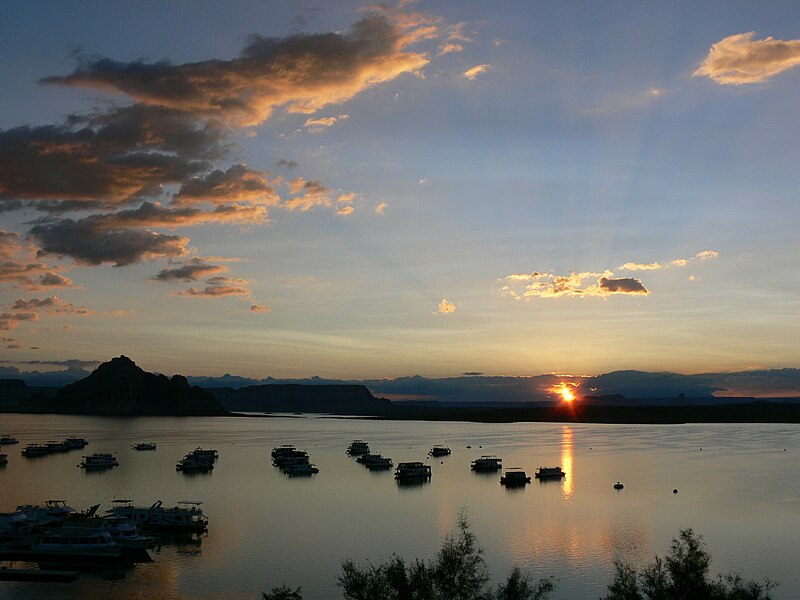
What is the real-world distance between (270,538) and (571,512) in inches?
1870

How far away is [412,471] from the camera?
152 metres

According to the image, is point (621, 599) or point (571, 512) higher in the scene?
point (621, 599)

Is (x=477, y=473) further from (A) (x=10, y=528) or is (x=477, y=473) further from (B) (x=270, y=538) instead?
(A) (x=10, y=528)

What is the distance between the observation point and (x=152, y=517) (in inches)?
3775

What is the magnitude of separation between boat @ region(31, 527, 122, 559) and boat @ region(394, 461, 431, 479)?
7690 centimetres

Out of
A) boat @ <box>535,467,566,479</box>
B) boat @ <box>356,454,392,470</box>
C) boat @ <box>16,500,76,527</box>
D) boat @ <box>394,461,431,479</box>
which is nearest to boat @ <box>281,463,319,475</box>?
boat @ <box>356,454,392,470</box>

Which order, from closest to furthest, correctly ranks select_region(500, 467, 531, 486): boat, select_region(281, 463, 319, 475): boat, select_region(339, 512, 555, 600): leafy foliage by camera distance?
select_region(339, 512, 555, 600): leafy foliage, select_region(500, 467, 531, 486): boat, select_region(281, 463, 319, 475): boat

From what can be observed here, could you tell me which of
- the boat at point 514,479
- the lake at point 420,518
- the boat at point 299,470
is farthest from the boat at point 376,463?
the boat at point 514,479

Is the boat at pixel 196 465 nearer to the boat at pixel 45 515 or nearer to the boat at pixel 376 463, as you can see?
the boat at pixel 376 463

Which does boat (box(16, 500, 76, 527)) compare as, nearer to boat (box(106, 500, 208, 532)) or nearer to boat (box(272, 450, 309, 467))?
boat (box(106, 500, 208, 532))

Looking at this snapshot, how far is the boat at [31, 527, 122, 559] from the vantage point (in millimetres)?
78500

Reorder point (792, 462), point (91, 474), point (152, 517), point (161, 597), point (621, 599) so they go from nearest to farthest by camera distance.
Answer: point (621, 599) → point (161, 597) → point (152, 517) → point (91, 474) → point (792, 462)

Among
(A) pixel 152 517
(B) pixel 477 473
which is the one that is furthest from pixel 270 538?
(B) pixel 477 473

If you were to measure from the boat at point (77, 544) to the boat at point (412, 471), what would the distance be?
76904 mm
